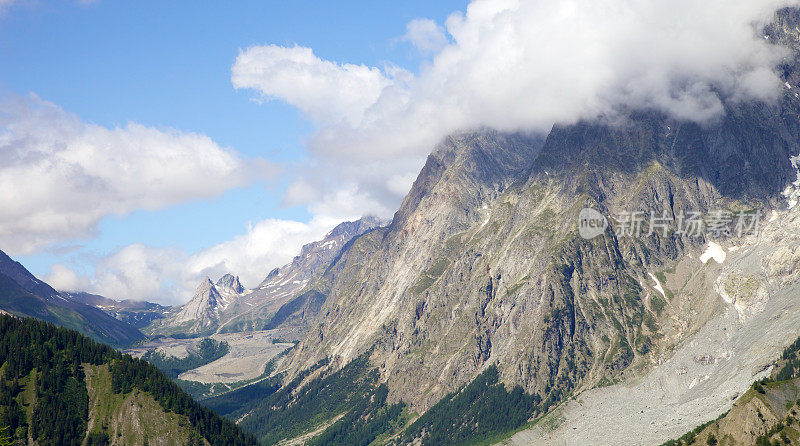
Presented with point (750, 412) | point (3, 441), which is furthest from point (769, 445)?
point (3, 441)

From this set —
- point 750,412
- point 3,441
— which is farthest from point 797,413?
point 3,441

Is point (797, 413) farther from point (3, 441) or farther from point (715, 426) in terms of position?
point (3, 441)

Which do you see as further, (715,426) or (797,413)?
(715,426)

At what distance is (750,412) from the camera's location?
175125 mm

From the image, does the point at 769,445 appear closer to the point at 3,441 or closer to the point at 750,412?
the point at 750,412

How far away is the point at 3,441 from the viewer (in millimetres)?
103688

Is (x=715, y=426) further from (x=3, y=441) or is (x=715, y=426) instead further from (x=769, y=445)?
(x=3, y=441)

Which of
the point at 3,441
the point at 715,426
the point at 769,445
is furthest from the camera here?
the point at 715,426

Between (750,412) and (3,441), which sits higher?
(3,441)

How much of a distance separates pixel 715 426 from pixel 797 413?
860 inches

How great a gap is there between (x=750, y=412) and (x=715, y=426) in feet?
45.3

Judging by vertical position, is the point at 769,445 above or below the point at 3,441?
below

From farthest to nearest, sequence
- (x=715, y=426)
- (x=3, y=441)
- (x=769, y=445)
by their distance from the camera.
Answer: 1. (x=715, y=426)
2. (x=769, y=445)
3. (x=3, y=441)

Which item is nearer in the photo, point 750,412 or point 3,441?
point 3,441
